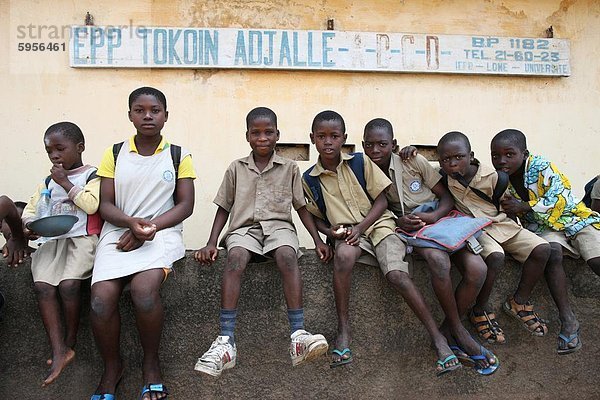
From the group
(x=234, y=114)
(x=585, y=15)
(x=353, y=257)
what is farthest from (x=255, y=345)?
(x=585, y=15)

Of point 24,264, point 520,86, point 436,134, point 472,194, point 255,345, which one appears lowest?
point 255,345

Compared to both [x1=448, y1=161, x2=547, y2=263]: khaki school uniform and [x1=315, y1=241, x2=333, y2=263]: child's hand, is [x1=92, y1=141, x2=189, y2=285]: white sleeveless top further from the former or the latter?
[x1=448, y1=161, x2=547, y2=263]: khaki school uniform

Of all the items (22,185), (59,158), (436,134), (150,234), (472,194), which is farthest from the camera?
(436,134)

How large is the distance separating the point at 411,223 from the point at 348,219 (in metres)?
0.37

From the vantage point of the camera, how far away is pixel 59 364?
10.7ft

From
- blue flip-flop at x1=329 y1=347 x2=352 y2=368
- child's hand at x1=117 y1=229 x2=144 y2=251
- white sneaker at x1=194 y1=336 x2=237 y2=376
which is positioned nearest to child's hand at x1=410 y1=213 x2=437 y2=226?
blue flip-flop at x1=329 y1=347 x2=352 y2=368

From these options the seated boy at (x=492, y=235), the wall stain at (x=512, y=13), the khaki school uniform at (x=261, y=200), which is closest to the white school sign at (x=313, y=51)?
the wall stain at (x=512, y=13)

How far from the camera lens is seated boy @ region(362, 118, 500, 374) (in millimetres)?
3480

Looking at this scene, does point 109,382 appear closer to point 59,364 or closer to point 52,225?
point 59,364

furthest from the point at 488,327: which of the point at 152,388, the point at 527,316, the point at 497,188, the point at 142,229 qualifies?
the point at 142,229

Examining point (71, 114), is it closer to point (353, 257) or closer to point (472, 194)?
point (353, 257)

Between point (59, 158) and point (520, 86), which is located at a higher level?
point (520, 86)

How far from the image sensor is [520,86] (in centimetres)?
567

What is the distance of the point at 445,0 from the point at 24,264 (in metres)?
4.05
